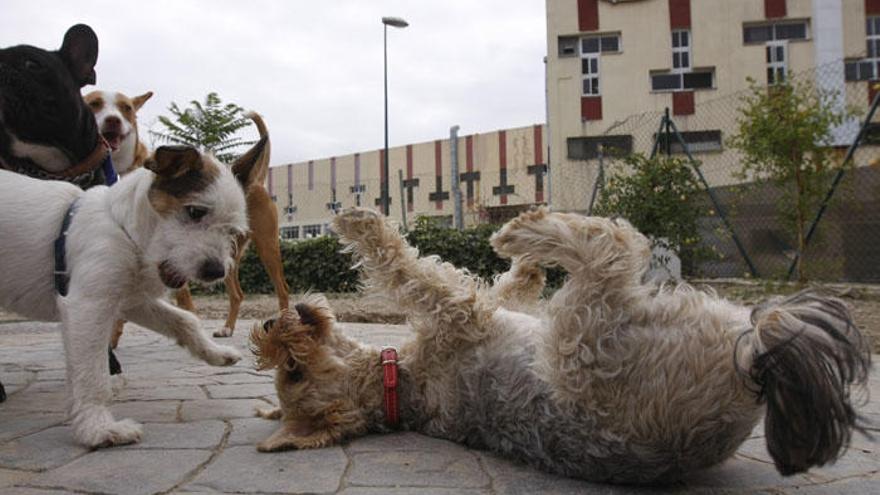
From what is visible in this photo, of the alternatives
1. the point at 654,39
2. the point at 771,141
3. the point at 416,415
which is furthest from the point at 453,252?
the point at 654,39

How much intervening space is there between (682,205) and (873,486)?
9011 mm

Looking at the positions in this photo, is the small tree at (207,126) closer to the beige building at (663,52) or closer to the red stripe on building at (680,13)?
the beige building at (663,52)

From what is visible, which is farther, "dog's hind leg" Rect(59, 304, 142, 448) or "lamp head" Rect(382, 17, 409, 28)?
"lamp head" Rect(382, 17, 409, 28)

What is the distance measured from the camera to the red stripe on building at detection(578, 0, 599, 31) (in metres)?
27.5

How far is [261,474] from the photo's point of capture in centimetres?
257

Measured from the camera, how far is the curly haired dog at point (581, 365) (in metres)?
2.01

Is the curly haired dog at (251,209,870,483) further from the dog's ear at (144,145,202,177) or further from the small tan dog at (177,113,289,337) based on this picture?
the small tan dog at (177,113,289,337)

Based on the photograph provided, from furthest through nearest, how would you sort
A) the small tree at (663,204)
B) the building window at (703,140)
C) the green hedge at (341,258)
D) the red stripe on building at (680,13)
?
the red stripe on building at (680,13) < the building window at (703,140) < the green hedge at (341,258) < the small tree at (663,204)

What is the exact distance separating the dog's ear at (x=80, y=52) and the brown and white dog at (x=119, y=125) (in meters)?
0.76

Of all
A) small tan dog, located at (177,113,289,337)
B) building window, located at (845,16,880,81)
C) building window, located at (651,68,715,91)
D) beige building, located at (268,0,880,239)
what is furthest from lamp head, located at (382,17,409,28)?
small tan dog, located at (177,113,289,337)

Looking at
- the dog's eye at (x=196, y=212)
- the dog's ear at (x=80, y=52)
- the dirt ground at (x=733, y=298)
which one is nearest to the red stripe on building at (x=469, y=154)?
the dirt ground at (x=733, y=298)

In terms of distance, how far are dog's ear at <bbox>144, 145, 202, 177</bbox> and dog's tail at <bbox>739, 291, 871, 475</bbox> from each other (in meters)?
2.30

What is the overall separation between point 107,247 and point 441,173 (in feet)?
118

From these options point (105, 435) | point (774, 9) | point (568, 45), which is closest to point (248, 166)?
point (105, 435)
